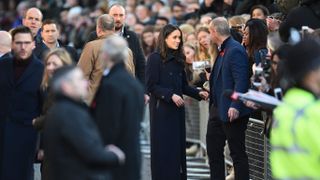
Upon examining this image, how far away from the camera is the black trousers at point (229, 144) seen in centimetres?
1216

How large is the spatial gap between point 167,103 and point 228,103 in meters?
1.40

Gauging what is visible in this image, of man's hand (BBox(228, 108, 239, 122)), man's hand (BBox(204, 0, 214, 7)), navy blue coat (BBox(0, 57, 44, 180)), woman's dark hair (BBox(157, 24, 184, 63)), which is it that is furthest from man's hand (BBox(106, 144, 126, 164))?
man's hand (BBox(204, 0, 214, 7))

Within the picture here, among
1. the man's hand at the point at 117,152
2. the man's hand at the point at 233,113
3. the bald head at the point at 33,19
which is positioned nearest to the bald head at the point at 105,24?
the man's hand at the point at 233,113

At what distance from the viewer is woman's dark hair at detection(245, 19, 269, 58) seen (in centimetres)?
1237

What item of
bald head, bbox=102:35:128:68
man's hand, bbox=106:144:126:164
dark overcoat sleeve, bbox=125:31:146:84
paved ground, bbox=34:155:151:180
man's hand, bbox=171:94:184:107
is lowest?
paved ground, bbox=34:155:151:180

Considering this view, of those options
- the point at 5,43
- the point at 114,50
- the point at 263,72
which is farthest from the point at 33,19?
the point at 114,50

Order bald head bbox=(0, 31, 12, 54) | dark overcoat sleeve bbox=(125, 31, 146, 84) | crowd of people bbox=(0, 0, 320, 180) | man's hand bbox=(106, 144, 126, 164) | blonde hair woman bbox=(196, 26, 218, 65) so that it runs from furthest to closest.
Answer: blonde hair woman bbox=(196, 26, 218, 65)
dark overcoat sleeve bbox=(125, 31, 146, 84)
bald head bbox=(0, 31, 12, 54)
man's hand bbox=(106, 144, 126, 164)
crowd of people bbox=(0, 0, 320, 180)

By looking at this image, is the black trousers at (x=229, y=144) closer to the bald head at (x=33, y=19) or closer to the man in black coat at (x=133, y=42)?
the man in black coat at (x=133, y=42)

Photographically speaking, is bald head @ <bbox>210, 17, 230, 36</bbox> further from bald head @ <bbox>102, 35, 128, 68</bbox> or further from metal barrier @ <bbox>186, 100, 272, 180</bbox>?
bald head @ <bbox>102, 35, 128, 68</bbox>

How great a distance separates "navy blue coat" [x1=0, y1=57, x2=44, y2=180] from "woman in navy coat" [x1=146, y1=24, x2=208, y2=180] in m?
2.42

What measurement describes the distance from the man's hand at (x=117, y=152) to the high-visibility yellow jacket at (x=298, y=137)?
1.97 m

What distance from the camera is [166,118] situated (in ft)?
43.9

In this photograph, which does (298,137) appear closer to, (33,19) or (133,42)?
(133,42)

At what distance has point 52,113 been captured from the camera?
26.8 ft
